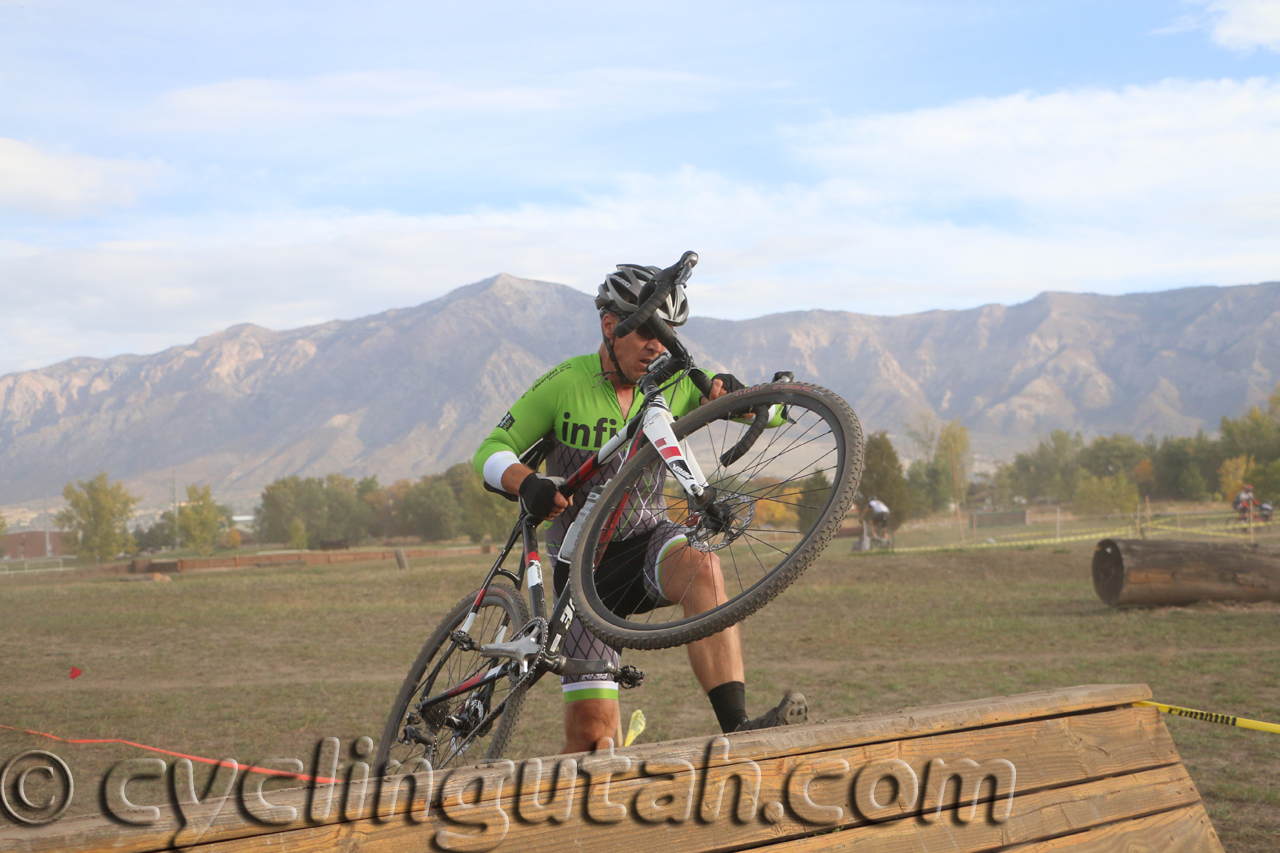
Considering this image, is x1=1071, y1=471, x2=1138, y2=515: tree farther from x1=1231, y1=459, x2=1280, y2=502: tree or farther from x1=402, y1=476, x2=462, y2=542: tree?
x1=402, y1=476, x2=462, y2=542: tree

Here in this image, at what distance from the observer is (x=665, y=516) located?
13.9 ft

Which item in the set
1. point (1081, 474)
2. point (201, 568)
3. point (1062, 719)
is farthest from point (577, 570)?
point (1081, 474)

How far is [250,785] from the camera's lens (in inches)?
299

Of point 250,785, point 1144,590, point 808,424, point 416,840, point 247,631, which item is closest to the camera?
point 416,840

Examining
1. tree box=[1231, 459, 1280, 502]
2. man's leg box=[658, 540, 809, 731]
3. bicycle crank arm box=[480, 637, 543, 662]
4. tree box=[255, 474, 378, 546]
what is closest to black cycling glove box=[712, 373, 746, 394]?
man's leg box=[658, 540, 809, 731]

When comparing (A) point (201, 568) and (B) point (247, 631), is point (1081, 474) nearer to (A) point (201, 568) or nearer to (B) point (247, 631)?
(A) point (201, 568)

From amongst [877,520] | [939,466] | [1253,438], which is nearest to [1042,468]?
[939,466]

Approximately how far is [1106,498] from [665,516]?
235 feet

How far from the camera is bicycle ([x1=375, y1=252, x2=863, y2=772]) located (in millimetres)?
3338

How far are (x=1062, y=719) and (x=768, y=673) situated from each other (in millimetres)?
9518

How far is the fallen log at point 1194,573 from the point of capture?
16.3 meters

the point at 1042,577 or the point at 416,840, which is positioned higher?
the point at 416,840

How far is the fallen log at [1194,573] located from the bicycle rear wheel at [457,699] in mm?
15173

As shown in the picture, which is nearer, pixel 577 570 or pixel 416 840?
pixel 416 840
